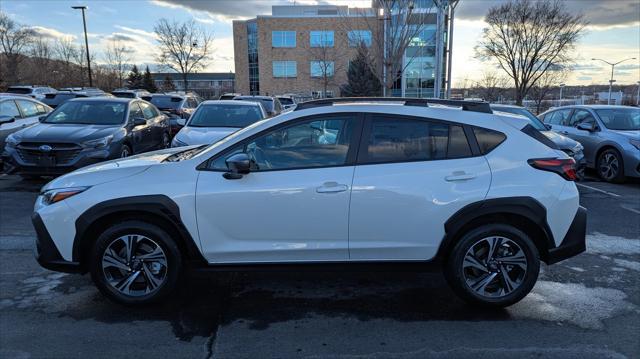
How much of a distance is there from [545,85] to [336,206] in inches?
1519

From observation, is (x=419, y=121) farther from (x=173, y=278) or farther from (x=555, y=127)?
(x=555, y=127)

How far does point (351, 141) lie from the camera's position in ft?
12.7

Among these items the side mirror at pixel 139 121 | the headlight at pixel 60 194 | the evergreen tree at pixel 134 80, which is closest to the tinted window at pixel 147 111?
the side mirror at pixel 139 121

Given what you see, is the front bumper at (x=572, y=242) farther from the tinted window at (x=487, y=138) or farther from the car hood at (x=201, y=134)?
the car hood at (x=201, y=134)

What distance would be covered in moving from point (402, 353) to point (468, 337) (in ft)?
1.89

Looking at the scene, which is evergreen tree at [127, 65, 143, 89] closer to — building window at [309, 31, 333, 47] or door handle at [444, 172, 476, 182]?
building window at [309, 31, 333, 47]

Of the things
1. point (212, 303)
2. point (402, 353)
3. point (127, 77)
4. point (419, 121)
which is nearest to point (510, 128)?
point (419, 121)

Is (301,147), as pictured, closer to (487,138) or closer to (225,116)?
(487,138)

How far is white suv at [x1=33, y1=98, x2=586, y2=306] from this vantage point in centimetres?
373

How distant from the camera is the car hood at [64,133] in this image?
26.5 ft

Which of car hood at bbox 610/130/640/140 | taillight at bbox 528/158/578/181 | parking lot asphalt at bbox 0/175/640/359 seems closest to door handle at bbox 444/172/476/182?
taillight at bbox 528/158/578/181

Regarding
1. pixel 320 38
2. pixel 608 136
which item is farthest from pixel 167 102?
pixel 320 38

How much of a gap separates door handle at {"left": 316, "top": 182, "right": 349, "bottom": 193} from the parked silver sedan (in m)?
8.53

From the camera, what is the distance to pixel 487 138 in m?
3.90
